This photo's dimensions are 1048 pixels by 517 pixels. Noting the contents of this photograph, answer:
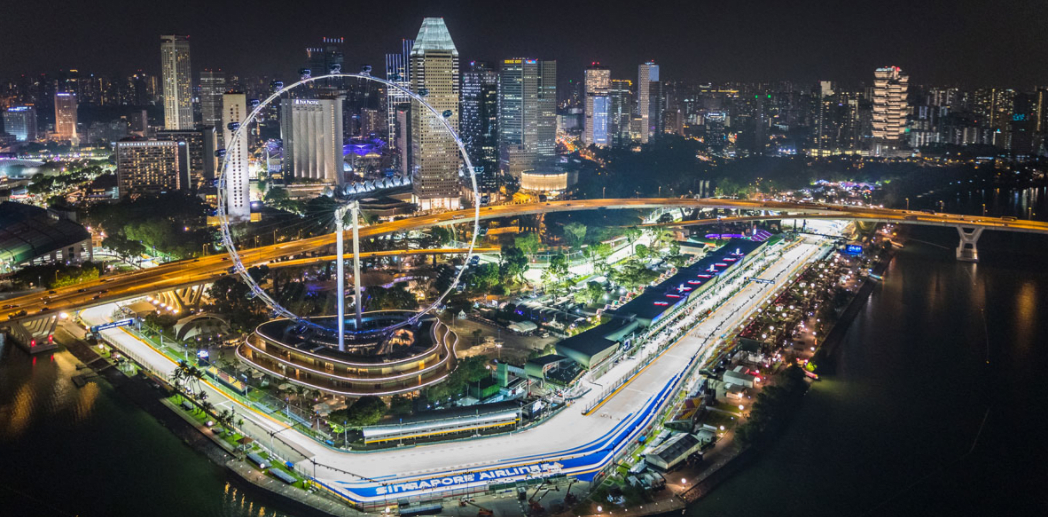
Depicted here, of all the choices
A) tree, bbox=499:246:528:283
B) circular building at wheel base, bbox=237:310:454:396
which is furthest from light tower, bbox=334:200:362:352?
tree, bbox=499:246:528:283

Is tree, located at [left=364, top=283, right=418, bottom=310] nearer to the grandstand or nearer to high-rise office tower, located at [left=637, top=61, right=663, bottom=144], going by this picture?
the grandstand

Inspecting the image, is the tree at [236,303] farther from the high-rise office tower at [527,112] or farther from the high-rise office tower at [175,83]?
the high-rise office tower at [175,83]

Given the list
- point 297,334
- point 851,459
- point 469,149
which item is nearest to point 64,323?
point 297,334

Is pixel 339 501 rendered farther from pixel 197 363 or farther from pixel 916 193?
pixel 916 193

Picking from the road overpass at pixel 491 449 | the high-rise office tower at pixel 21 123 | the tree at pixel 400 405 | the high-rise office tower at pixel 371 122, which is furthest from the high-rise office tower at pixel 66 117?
the tree at pixel 400 405

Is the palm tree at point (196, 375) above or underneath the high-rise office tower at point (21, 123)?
underneath
